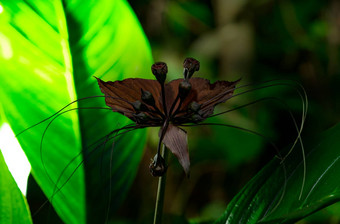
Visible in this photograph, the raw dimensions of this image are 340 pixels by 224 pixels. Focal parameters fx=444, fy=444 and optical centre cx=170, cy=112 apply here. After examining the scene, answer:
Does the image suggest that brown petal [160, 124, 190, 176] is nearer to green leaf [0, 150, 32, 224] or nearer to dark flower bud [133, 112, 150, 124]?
dark flower bud [133, 112, 150, 124]

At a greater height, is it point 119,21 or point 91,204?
point 119,21

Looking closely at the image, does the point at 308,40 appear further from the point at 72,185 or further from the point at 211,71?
the point at 72,185

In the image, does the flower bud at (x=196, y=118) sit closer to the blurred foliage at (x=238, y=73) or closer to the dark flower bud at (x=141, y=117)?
the dark flower bud at (x=141, y=117)

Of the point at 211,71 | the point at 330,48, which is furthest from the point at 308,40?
the point at 211,71

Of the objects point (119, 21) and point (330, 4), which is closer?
point (119, 21)

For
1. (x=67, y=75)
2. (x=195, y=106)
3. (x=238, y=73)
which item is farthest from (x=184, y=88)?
(x=238, y=73)

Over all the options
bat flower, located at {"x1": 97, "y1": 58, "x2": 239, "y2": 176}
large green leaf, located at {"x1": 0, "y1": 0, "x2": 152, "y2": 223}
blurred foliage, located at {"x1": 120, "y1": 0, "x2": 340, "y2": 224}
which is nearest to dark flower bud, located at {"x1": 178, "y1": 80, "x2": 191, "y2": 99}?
bat flower, located at {"x1": 97, "y1": 58, "x2": 239, "y2": 176}

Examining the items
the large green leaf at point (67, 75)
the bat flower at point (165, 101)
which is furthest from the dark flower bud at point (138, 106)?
the large green leaf at point (67, 75)

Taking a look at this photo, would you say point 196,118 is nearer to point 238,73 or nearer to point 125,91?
point 125,91
